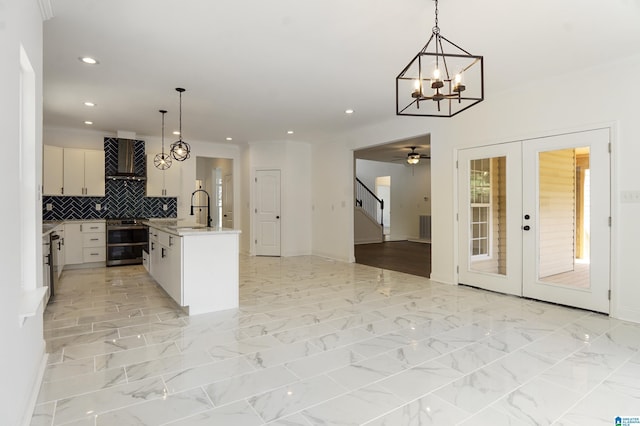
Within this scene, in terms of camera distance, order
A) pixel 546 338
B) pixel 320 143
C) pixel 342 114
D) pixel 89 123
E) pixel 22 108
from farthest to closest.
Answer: pixel 320 143 < pixel 89 123 < pixel 342 114 < pixel 546 338 < pixel 22 108

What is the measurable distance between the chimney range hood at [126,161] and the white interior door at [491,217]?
619cm

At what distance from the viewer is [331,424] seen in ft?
6.08

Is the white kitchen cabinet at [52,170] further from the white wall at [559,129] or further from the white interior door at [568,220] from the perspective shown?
the white interior door at [568,220]

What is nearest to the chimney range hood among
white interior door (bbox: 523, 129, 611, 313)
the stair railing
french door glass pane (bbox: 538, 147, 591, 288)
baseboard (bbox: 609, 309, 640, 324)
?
white interior door (bbox: 523, 129, 611, 313)

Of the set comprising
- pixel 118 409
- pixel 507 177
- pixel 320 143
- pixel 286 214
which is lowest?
pixel 118 409

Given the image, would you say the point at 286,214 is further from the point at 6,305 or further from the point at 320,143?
the point at 6,305

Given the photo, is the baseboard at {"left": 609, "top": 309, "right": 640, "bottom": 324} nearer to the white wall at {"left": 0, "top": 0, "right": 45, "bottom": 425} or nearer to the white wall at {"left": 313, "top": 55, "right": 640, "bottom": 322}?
the white wall at {"left": 313, "top": 55, "right": 640, "bottom": 322}

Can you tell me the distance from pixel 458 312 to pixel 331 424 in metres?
2.45

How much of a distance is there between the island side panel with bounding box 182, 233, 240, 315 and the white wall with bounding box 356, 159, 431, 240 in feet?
28.5

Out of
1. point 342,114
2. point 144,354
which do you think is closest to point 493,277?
point 342,114

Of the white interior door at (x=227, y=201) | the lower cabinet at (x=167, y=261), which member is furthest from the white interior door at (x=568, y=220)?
the white interior door at (x=227, y=201)

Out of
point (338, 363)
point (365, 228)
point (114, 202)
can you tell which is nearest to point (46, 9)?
point (338, 363)

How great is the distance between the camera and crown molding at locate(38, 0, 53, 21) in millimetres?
2456

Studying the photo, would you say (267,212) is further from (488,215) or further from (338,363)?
(338,363)
